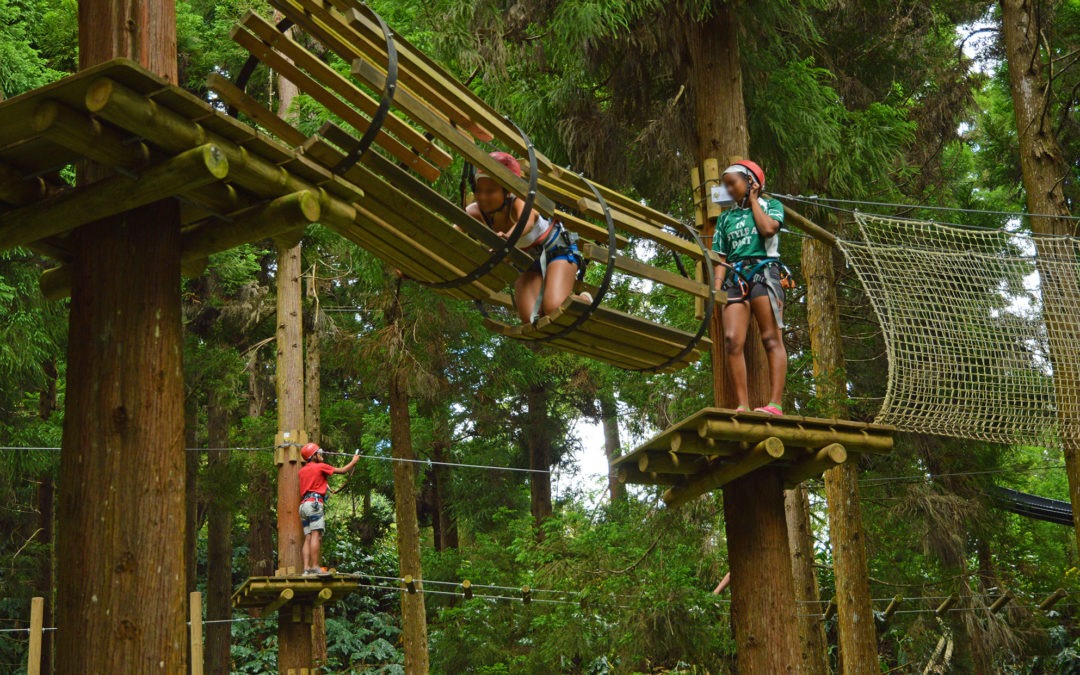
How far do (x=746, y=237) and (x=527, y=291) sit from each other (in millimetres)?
1249

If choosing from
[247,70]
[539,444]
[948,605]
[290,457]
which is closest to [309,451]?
[290,457]

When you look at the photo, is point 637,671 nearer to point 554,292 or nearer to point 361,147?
point 554,292

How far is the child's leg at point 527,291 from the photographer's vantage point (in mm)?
5453

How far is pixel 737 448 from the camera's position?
527 cm

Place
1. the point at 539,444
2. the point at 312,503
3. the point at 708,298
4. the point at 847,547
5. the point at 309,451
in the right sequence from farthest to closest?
the point at 539,444 < the point at 309,451 < the point at 312,503 < the point at 847,547 < the point at 708,298

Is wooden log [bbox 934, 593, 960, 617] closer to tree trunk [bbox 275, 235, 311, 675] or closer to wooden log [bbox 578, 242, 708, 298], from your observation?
tree trunk [bbox 275, 235, 311, 675]

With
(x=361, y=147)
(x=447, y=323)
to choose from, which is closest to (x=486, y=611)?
(x=447, y=323)

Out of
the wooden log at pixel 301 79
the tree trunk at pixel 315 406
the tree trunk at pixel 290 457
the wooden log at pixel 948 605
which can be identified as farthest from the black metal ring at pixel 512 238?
the wooden log at pixel 948 605

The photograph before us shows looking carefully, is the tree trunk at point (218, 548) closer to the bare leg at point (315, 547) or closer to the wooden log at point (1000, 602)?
the bare leg at point (315, 547)

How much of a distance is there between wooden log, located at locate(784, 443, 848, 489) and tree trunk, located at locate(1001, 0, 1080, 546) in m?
2.74

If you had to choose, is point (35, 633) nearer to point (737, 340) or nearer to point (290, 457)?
point (290, 457)

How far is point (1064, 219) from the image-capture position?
8555 mm

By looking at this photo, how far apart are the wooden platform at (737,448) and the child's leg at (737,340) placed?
13.9 inches

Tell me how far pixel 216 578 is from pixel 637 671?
6743 millimetres
